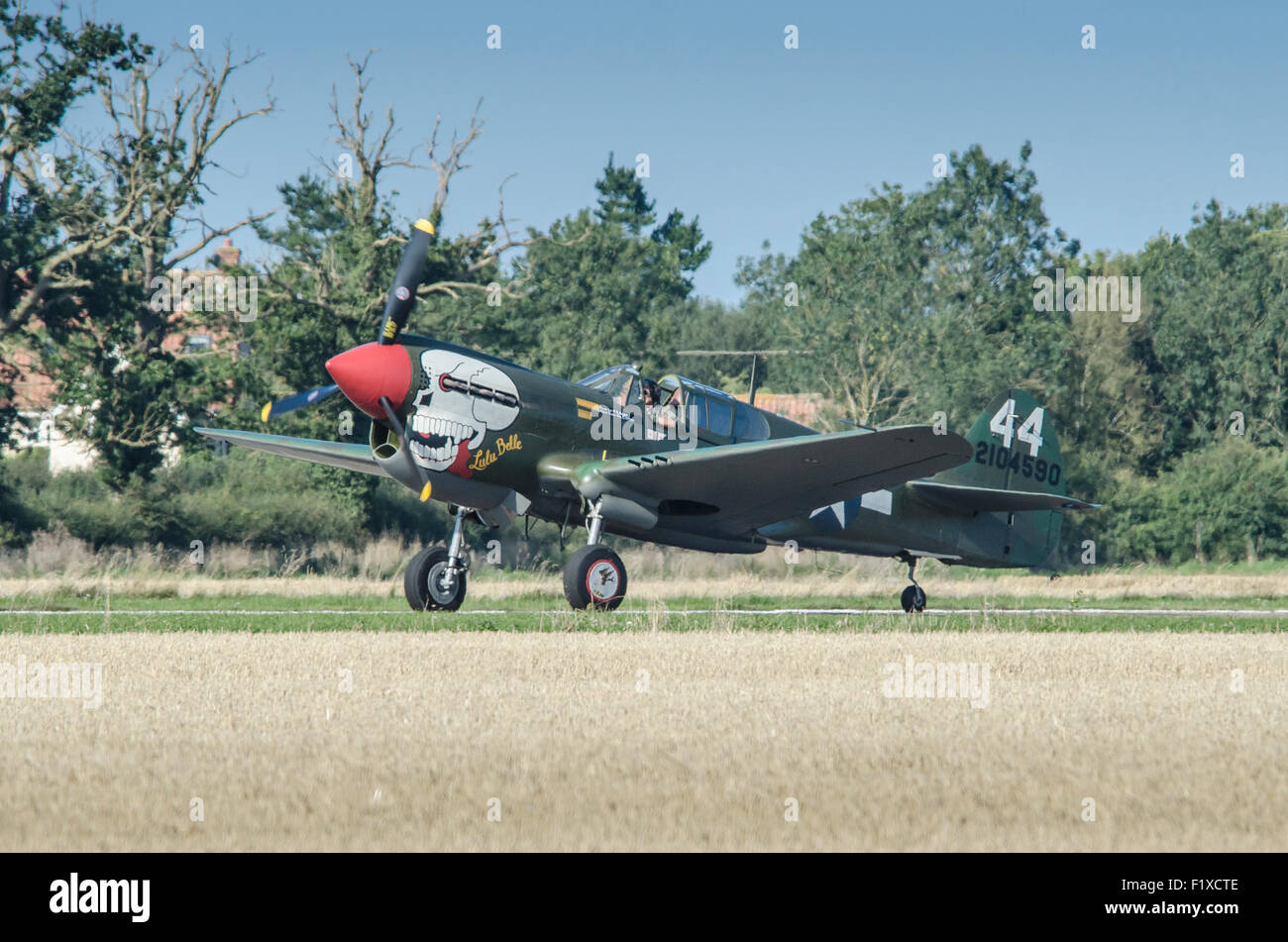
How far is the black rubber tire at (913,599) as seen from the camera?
20891 millimetres

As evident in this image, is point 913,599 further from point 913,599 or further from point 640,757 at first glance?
point 640,757

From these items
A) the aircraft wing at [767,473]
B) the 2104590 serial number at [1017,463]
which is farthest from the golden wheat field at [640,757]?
the 2104590 serial number at [1017,463]

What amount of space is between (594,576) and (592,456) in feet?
5.59

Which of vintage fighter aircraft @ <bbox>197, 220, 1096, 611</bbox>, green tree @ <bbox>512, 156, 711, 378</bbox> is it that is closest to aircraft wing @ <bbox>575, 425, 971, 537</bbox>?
vintage fighter aircraft @ <bbox>197, 220, 1096, 611</bbox>

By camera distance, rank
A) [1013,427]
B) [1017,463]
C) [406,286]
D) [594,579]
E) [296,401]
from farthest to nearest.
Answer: [1017,463]
[1013,427]
[296,401]
[594,579]
[406,286]

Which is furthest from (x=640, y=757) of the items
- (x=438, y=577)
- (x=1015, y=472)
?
(x=1015, y=472)

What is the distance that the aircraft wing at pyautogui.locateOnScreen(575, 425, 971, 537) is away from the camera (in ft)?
52.6

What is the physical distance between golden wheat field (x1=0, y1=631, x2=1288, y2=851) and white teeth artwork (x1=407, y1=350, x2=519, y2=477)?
526cm

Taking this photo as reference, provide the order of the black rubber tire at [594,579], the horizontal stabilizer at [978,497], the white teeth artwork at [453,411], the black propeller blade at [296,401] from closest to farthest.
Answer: the white teeth artwork at [453,411]
the black propeller blade at [296,401]
the black rubber tire at [594,579]
the horizontal stabilizer at [978,497]

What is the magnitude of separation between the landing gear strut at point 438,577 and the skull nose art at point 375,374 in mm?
2110

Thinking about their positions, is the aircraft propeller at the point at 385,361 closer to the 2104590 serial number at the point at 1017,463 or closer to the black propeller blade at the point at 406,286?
the black propeller blade at the point at 406,286

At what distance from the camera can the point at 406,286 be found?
1636 cm
